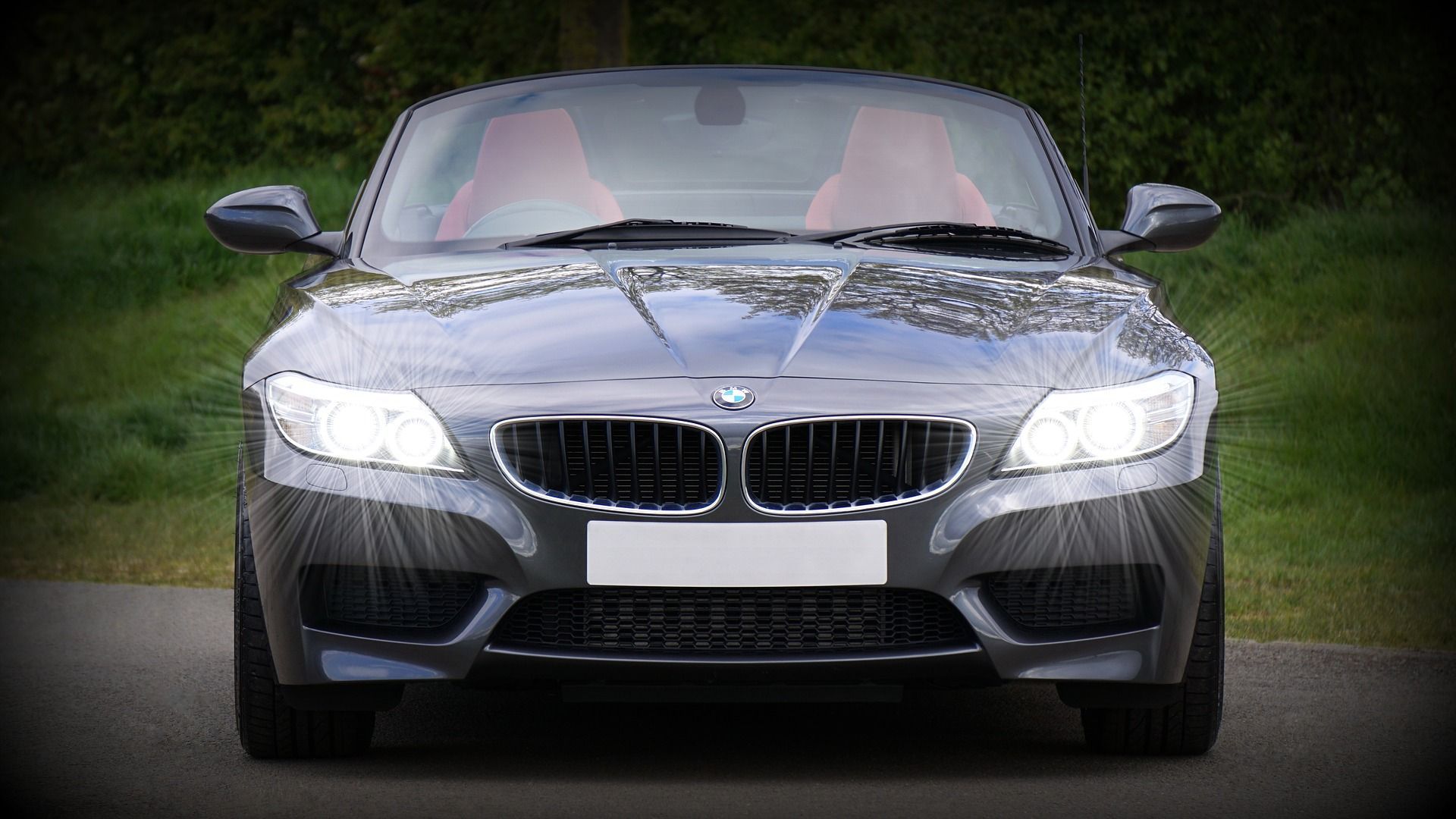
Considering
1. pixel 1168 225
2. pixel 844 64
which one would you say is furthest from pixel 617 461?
pixel 844 64

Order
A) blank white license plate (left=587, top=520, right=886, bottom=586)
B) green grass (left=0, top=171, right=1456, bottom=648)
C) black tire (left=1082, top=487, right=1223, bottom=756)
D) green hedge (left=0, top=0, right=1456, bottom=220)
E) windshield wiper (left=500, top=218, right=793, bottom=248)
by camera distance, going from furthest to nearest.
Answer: green hedge (left=0, top=0, right=1456, bottom=220)
green grass (left=0, top=171, right=1456, bottom=648)
windshield wiper (left=500, top=218, right=793, bottom=248)
black tire (left=1082, top=487, right=1223, bottom=756)
blank white license plate (left=587, top=520, right=886, bottom=586)

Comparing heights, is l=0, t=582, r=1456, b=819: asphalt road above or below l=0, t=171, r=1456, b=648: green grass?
above

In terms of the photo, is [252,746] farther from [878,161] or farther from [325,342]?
[878,161]

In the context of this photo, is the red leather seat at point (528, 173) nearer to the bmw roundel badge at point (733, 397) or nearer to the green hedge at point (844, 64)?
the bmw roundel badge at point (733, 397)

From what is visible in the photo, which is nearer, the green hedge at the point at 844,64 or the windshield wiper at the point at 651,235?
the windshield wiper at the point at 651,235

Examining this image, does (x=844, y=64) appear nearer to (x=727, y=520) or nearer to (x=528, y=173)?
(x=528, y=173)

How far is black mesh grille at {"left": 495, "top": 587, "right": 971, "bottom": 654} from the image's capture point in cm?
367

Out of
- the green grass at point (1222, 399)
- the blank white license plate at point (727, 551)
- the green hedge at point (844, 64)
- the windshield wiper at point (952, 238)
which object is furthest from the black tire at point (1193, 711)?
the green hedge at point (844, 64)

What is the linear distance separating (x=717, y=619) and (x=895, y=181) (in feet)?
5.98

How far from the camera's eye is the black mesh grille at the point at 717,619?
12.0 ft

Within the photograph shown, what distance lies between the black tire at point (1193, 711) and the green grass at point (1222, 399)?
213 cm

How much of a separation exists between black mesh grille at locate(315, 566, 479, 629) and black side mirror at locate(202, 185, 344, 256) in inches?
55.7

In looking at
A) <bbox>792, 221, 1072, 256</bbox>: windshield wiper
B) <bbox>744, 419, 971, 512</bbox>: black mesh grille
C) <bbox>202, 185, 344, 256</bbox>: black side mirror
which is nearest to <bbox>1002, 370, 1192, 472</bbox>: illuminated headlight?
<bbox>744, 419, 971, 512</bbox>: black mesh grille

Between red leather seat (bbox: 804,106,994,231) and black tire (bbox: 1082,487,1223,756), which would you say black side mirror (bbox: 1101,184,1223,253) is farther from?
black tire (bbox: 1082,487,1223,756)
